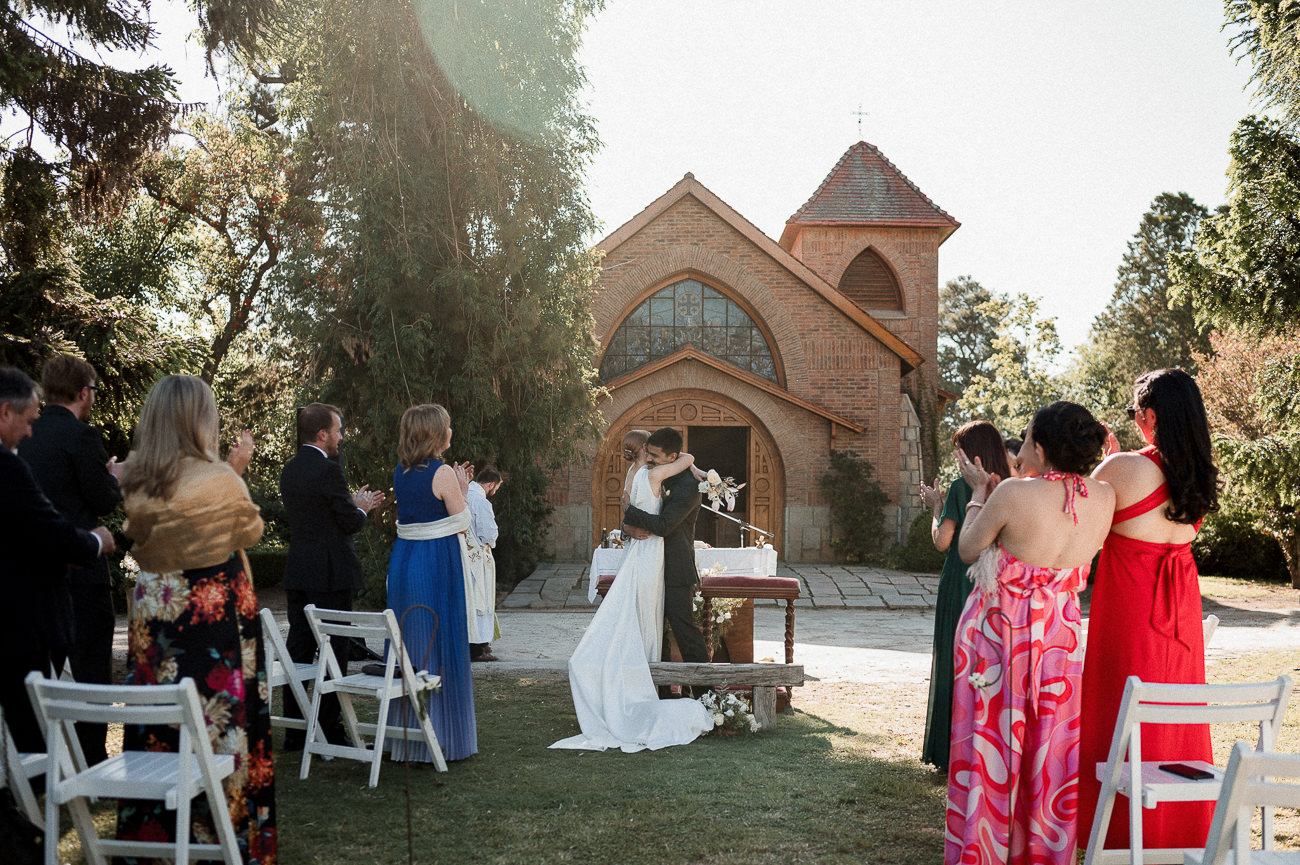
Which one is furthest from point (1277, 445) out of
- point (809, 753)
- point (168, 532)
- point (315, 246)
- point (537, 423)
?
point (168, 532)

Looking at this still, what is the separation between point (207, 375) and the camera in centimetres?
1869

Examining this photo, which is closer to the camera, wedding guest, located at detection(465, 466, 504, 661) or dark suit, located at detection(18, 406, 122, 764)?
dark suit, located at detection(18, 406, 122, 764)

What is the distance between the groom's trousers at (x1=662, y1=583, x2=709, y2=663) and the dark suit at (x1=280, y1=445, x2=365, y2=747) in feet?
7.54

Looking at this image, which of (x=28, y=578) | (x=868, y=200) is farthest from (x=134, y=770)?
(x=868, y=200)

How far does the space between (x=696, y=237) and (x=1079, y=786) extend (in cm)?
1872

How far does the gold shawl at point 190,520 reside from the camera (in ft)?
12.8

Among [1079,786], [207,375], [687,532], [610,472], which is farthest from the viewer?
[610,472]

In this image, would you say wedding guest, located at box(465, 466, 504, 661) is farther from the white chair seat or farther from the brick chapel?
the brick chapel

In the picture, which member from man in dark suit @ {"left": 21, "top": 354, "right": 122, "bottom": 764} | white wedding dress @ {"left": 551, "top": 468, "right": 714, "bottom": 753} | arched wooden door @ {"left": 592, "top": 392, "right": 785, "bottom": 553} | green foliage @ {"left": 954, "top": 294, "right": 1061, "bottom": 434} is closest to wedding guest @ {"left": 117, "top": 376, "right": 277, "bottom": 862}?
man in dark suit @ {"left": 21, "top": 354, "right": 122, "bottom": 764}

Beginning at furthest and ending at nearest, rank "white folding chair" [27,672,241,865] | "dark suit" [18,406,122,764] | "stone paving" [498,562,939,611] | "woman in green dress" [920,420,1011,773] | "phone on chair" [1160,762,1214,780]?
"stone paving" [498,562,939,611]
"woman in green dress" [920,420,1011,773]
"dark suit" [18,406,122,764]
"phone on chair" [1160,762,1214,780]
"white folding chair" [27,672,241,865]

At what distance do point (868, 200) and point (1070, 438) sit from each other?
23.3 meters

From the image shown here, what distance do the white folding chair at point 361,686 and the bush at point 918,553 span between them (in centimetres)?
1483

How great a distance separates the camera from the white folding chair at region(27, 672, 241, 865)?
3.37 m

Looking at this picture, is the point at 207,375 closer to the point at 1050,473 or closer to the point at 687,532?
the point at 687,532
